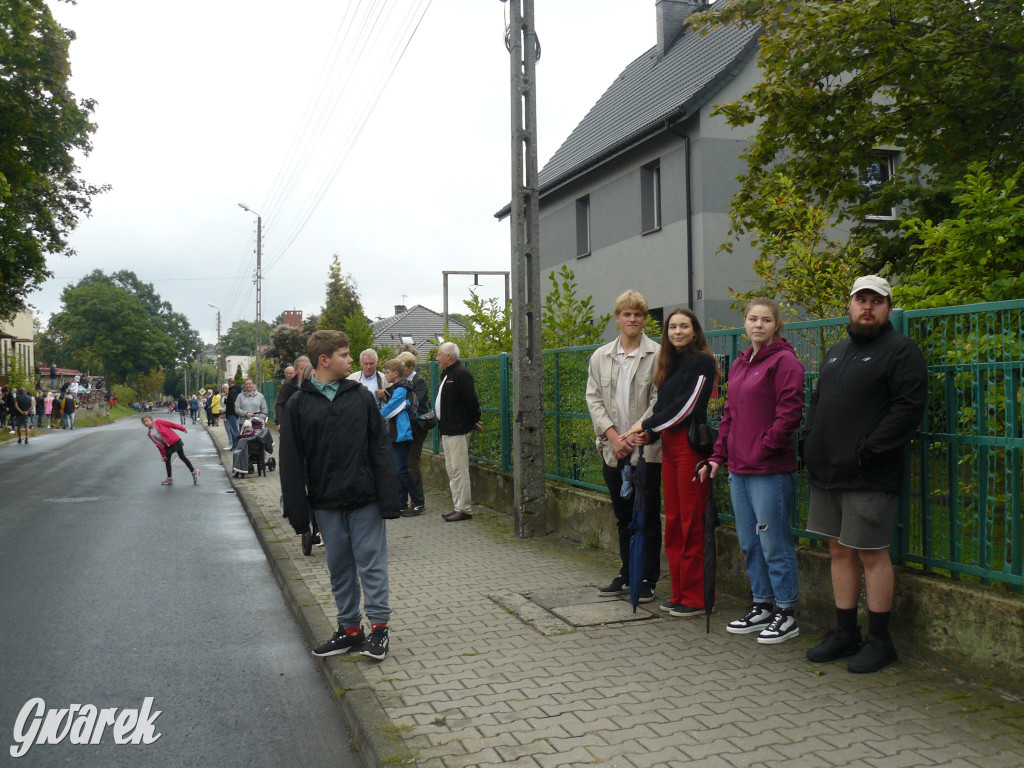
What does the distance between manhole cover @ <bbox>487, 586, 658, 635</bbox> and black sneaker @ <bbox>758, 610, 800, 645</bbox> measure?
2.76 feet

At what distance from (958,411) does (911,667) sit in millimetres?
1291

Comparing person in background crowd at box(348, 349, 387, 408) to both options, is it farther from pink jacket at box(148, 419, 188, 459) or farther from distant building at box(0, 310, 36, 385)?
distant building at box(0, 310, 36, 385)

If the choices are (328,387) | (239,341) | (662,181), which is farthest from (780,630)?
(239,341)

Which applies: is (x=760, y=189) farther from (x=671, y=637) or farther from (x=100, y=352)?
(x=100, y=352)

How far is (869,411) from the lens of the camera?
455 cm

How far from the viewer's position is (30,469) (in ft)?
66.0

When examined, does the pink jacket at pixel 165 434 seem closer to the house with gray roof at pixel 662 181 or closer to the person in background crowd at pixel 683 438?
the house with gray roof at pixel 662 181

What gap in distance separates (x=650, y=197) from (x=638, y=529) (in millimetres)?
16855

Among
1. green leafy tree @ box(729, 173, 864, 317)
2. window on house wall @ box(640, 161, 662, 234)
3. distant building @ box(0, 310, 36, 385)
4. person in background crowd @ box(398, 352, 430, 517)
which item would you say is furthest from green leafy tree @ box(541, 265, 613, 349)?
distant building @ box(0, 310, 36, 385)

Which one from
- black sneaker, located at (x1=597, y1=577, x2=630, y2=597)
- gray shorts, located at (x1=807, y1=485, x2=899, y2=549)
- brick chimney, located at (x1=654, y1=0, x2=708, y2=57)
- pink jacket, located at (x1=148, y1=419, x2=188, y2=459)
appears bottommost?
black sneaker, located at (x1=597, y1=577, x2=630, y2=597)

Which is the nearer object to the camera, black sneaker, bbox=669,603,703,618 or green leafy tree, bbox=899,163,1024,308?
green leafy tree, bbox=899,163,1024,308

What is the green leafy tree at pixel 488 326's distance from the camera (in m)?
13.9

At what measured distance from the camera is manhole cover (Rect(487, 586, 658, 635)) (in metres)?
5.81

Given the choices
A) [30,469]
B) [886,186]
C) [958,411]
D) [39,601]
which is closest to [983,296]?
[958,411]
